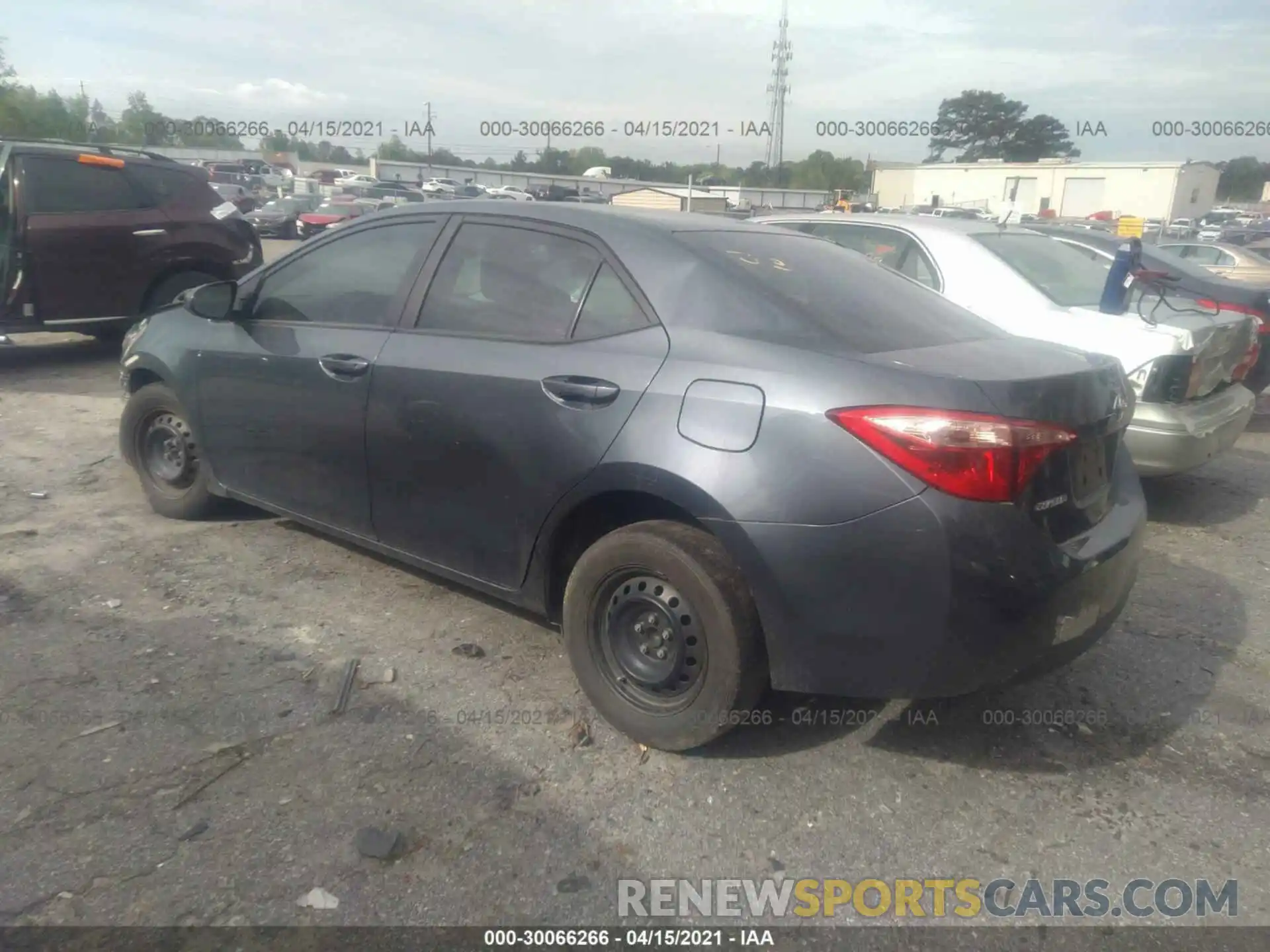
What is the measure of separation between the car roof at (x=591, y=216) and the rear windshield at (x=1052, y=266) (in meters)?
2.53

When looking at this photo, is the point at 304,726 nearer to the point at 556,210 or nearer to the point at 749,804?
the point at 749,804

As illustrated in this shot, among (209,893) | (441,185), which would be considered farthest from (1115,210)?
(209,893)

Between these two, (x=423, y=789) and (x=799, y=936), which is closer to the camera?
(x=799, y=936)

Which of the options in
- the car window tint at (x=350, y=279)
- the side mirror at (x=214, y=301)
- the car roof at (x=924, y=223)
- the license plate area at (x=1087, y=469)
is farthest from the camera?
the car roof at (x=924, y=223)

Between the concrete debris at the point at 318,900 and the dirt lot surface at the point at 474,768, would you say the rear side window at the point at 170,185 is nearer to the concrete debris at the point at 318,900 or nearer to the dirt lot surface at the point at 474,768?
the dirt lot surface at the point at 474,768

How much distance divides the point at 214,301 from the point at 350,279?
2.37ft

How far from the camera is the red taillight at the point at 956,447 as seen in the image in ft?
8.24

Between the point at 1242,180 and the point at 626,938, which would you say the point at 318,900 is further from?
the point at 1242,180

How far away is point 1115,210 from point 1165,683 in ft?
143

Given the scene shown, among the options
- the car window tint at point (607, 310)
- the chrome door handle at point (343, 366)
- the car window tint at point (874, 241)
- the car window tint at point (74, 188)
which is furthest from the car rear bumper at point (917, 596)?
the car window tint at point (74, 188)

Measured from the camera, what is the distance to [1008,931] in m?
2.38

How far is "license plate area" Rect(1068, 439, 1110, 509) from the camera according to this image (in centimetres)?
276

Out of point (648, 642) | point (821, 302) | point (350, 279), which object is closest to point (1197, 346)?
point (821, 302)

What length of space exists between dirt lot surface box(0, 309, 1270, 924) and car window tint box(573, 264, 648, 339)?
128 cm
